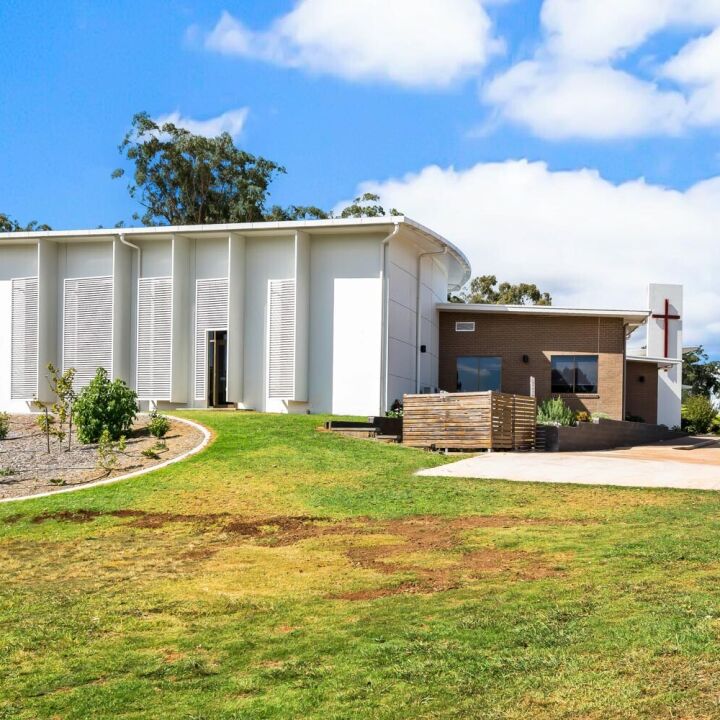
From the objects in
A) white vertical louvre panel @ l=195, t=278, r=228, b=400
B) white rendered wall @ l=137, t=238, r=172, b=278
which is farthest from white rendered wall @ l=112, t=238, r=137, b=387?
white vertical louvre panel @ l=195, t=278, r=228, b=400

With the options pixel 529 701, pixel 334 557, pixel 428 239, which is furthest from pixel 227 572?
pixel 428 239

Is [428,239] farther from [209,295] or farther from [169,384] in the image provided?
[169,384]

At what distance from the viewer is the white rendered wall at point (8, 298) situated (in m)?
28.4

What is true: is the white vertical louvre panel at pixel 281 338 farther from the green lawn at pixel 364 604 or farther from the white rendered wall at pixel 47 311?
the green lawn at pixel 364 604

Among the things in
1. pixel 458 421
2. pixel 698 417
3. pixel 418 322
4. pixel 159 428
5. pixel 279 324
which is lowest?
pixel 698 417

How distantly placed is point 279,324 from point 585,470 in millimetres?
12065

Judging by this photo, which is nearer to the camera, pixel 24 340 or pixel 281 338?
pixel 281 338

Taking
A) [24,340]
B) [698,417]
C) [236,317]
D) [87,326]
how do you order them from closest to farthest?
[236,317] < [87,326] < [24,340] < [698,417]

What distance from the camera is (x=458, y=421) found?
1947 centimetres

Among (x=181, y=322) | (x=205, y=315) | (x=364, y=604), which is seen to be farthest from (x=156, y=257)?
(x=364, y=604)

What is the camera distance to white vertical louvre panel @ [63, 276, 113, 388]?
90.3 feet

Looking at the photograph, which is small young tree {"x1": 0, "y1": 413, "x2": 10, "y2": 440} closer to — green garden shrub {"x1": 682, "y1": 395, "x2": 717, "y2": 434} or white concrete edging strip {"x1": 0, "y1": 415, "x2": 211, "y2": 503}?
white concrete edging strip {"x1": 0, "y1": 415, "x2": 211, "y2": 503}

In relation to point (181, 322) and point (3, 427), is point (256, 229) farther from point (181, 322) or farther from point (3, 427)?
point (3, 427)

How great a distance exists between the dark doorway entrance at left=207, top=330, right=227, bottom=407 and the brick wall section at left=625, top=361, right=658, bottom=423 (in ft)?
63.0
